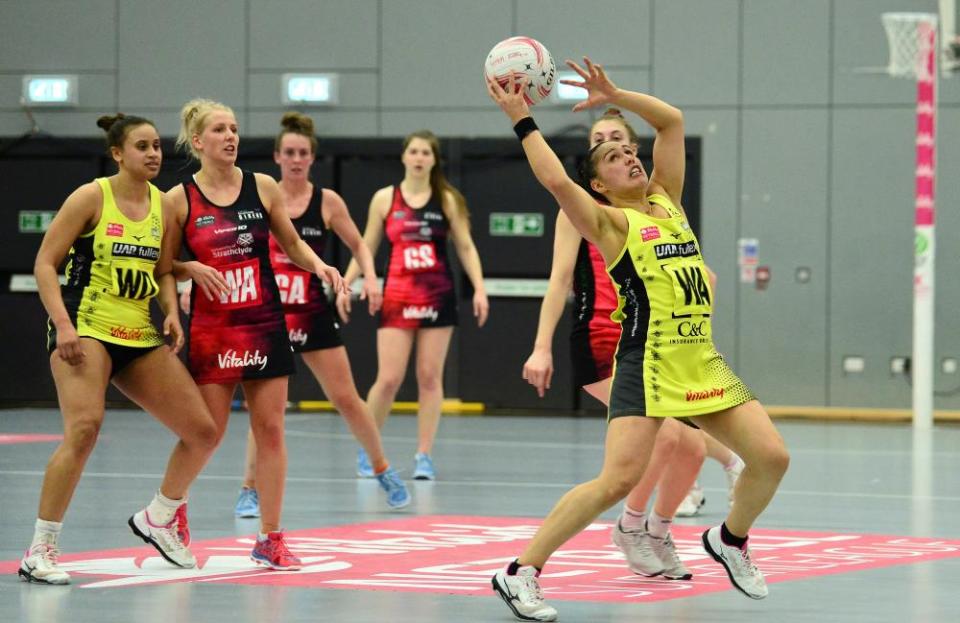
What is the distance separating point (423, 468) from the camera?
33.8 feet

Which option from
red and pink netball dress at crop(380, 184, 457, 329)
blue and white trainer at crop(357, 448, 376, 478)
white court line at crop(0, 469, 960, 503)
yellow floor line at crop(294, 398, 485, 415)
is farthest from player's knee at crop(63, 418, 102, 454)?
yellow floor line at crop(294, 398, 485, 415)

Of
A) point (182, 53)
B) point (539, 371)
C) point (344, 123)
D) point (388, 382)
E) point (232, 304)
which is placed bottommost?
point (388, 382)

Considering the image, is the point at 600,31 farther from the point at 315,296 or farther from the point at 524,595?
A: the point at 524,595

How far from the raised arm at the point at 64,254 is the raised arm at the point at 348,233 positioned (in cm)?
224

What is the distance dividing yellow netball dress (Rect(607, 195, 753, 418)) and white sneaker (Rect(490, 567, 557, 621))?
0.64 m

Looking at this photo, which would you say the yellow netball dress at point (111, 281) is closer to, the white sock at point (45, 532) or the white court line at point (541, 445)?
the white sock at point (45, 532)

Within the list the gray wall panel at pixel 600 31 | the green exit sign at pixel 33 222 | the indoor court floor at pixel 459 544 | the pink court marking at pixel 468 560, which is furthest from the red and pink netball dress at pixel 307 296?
the green exit sign at pixel 33 222

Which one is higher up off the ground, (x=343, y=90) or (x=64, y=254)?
(x=343, y=90)

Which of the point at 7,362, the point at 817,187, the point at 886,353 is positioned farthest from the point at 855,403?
the point at 7,362

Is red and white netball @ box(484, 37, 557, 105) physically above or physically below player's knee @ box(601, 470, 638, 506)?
above

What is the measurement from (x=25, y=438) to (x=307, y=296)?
523cm

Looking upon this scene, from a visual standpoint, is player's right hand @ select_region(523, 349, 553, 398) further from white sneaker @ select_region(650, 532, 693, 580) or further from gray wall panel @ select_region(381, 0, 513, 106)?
gray wall panel @ select_region(381, 0, 513, 106)

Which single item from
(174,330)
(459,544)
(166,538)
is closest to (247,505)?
(459,544)

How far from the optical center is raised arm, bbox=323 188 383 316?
28.2 ft
